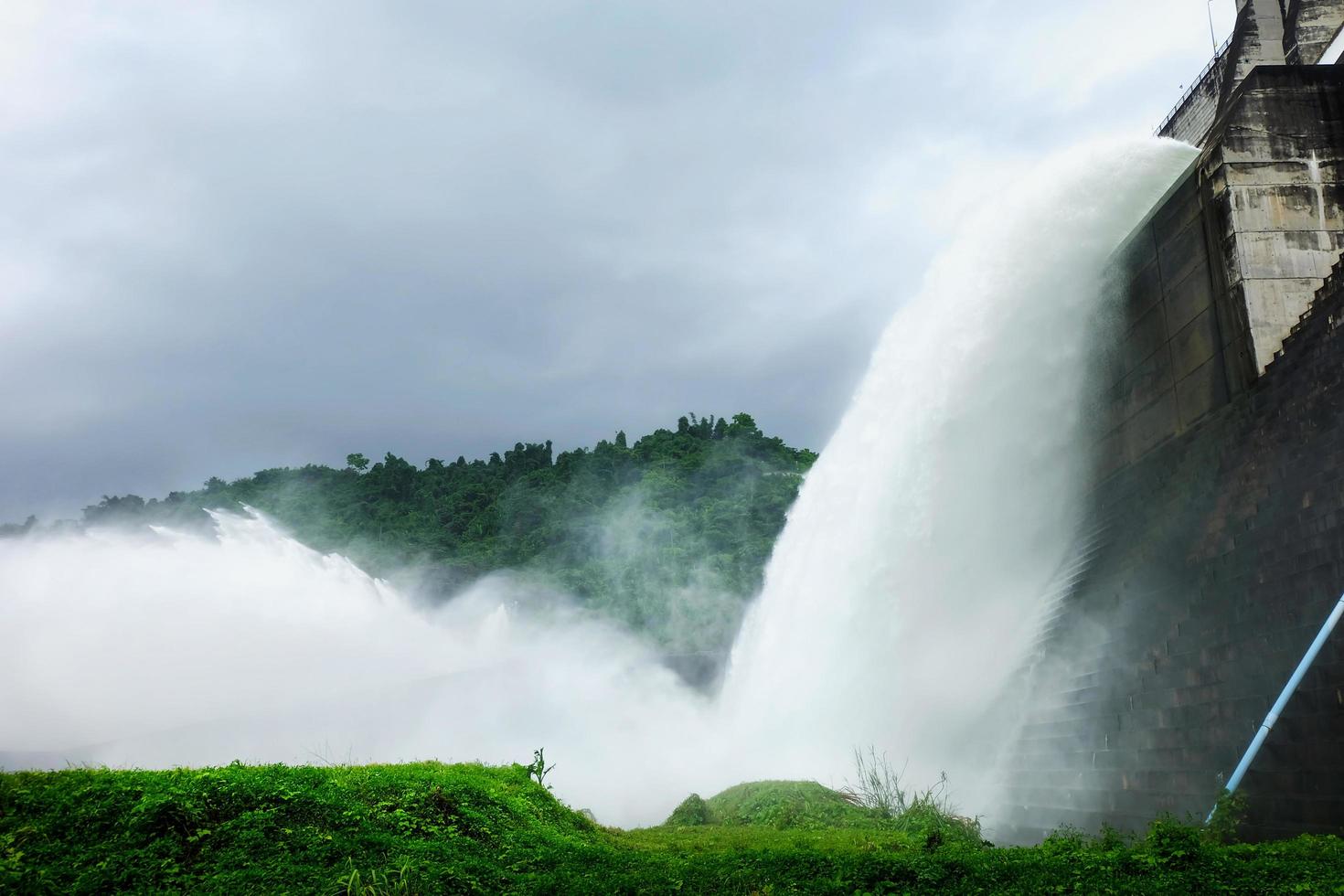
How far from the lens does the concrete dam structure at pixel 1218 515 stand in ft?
33.9

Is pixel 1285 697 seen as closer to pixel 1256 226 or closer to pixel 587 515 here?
pixel 1256 226

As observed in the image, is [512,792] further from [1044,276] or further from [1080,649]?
[1044,276]

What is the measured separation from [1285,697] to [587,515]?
46357 mm

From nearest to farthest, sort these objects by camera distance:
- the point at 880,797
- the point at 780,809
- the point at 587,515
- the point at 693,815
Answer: the point at 780,809
the point at 880,797
the point at 693,815
the point at 587,515

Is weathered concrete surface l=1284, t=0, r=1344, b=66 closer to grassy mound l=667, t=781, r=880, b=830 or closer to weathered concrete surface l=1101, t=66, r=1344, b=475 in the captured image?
weathered concrete surface l=1101, t=66, r=1344, b=475

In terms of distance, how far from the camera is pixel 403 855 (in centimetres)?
758

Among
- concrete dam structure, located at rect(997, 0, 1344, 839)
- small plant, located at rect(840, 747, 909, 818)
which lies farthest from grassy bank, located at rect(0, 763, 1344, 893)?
small plant, located at rect(840, 747, 909, 818)


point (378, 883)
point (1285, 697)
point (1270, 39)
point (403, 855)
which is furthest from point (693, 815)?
point (1270, 39)

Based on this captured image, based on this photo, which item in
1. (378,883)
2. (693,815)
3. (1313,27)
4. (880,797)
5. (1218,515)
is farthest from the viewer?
(1313,27)

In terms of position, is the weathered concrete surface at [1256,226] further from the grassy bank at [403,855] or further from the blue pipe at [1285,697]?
the grassy bank at [403,855]

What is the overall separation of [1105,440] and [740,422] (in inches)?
1720

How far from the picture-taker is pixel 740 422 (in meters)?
61.7

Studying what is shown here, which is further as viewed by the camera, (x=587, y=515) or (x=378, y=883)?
(x=587, y=515)

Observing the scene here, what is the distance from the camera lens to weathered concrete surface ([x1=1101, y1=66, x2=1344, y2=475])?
1318 centimetres
